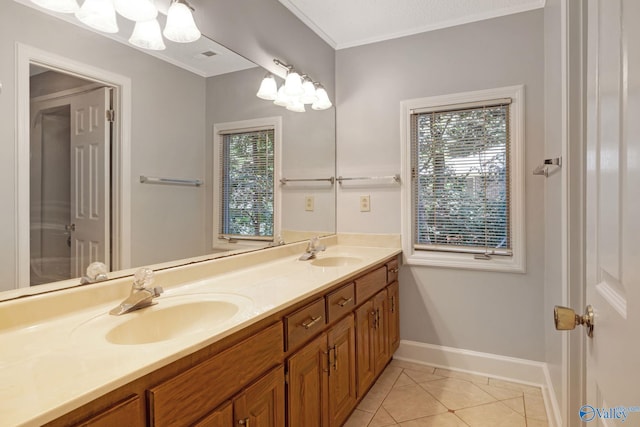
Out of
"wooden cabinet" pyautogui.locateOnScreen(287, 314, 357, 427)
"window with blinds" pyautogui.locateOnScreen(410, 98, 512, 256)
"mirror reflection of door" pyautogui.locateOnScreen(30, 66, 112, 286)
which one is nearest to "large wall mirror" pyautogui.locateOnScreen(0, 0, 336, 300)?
"mirror reflection of door" pyautogui.locateOnScreen(30, 66, 112, 286)

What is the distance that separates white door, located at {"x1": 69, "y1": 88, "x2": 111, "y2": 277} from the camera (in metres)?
1.15

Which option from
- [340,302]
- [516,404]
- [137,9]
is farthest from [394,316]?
[137,9]

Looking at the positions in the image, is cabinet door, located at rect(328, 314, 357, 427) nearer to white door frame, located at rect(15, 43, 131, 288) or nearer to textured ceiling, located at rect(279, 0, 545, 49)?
white door frame, located at rect(15, 43, 131, 288)

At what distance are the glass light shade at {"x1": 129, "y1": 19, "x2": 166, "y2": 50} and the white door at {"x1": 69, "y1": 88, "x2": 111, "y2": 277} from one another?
0.80 ft

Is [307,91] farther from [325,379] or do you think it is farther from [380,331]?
[325,379]

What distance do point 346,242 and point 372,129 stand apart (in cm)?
90

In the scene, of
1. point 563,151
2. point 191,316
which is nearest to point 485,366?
point 563,151

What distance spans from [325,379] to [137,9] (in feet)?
5.33

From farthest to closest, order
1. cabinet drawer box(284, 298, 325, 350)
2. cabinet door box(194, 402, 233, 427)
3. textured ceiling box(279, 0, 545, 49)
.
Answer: textured ceiling box(279, 0, 545, 49) → cabinet drawer box(284, 298, 325, 350) → cabinet door box(194, 402, 233, 427)

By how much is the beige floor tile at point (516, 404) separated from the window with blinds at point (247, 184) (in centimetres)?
170

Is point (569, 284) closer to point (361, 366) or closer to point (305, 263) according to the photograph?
point (361, 366)

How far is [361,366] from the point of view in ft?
6.10

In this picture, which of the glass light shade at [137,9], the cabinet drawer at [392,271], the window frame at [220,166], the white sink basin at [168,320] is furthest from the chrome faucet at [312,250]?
the glass light shade at [137,9]

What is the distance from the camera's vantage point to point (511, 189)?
2.22 metres
